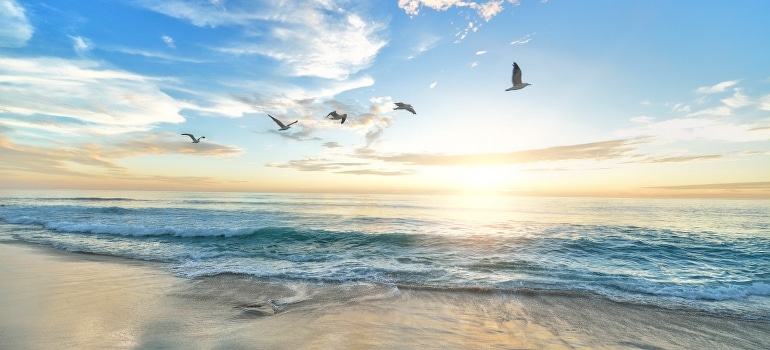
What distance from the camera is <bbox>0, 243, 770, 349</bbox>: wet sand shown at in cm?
558

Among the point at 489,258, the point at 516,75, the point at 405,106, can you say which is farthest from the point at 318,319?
the point at 516,75

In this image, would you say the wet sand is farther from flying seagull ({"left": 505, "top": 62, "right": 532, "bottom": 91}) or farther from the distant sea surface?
flying seagull ({"left": 505, "top": 62, "right": 532, "bottom": 91})

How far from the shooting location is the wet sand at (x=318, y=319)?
5582mm

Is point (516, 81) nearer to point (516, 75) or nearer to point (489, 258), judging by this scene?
point (516, 75)

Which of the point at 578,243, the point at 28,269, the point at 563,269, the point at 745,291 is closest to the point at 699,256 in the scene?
the point at 578,243

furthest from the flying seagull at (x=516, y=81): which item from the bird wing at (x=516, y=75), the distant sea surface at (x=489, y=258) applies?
the distant sea surface at (x=489, y=258)

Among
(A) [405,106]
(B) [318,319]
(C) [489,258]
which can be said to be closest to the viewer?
(B) [318,319]

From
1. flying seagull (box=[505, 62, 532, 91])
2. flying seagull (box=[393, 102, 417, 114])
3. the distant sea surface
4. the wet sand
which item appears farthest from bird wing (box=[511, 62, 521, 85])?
the wet sand

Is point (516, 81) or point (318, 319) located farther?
point (516, 81)

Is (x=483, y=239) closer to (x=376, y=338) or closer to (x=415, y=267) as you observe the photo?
(x=415, y=267)

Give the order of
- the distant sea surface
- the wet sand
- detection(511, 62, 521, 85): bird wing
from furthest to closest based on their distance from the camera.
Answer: detection(511, 62, 521, 85): bird wing, the distant sea surface, the wet sand

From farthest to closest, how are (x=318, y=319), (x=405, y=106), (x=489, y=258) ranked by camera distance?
(x=489, y=258)
(x=405, y=106)
(x=318, y=319)

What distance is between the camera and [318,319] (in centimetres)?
655

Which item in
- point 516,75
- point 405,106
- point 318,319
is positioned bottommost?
point 318,319
